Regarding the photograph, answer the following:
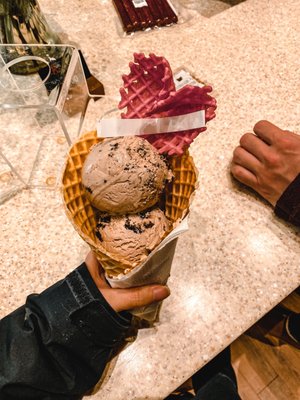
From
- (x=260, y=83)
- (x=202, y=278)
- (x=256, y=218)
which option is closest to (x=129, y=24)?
(x=260, y=83)

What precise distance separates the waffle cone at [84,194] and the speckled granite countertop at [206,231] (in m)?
0.22

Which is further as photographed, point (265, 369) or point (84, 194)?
point (265, 369)

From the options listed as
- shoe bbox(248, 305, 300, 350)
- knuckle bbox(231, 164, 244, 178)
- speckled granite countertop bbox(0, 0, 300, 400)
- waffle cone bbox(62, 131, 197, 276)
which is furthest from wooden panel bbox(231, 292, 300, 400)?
waffle cone bbox(62, 131, 197, 276)

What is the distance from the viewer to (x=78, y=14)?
132 centimetres

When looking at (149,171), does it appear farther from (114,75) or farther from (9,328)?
(114,75)

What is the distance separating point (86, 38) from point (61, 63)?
43 cm

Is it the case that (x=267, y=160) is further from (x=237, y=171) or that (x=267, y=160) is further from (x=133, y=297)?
(x=133, y=297)

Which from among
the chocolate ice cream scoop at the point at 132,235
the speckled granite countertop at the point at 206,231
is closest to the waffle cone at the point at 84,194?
the chocolate ice cream scoop at the point at 132,235

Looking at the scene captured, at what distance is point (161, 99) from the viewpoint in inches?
22.6

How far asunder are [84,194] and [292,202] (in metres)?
0.51

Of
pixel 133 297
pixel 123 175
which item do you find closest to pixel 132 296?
pixel 133 297

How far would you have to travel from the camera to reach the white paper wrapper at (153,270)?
1.65ft

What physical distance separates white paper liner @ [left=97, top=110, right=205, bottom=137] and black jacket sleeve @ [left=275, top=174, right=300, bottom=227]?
384 mm

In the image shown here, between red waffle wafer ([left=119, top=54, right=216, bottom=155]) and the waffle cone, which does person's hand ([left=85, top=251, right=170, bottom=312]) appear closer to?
the waffle cone
